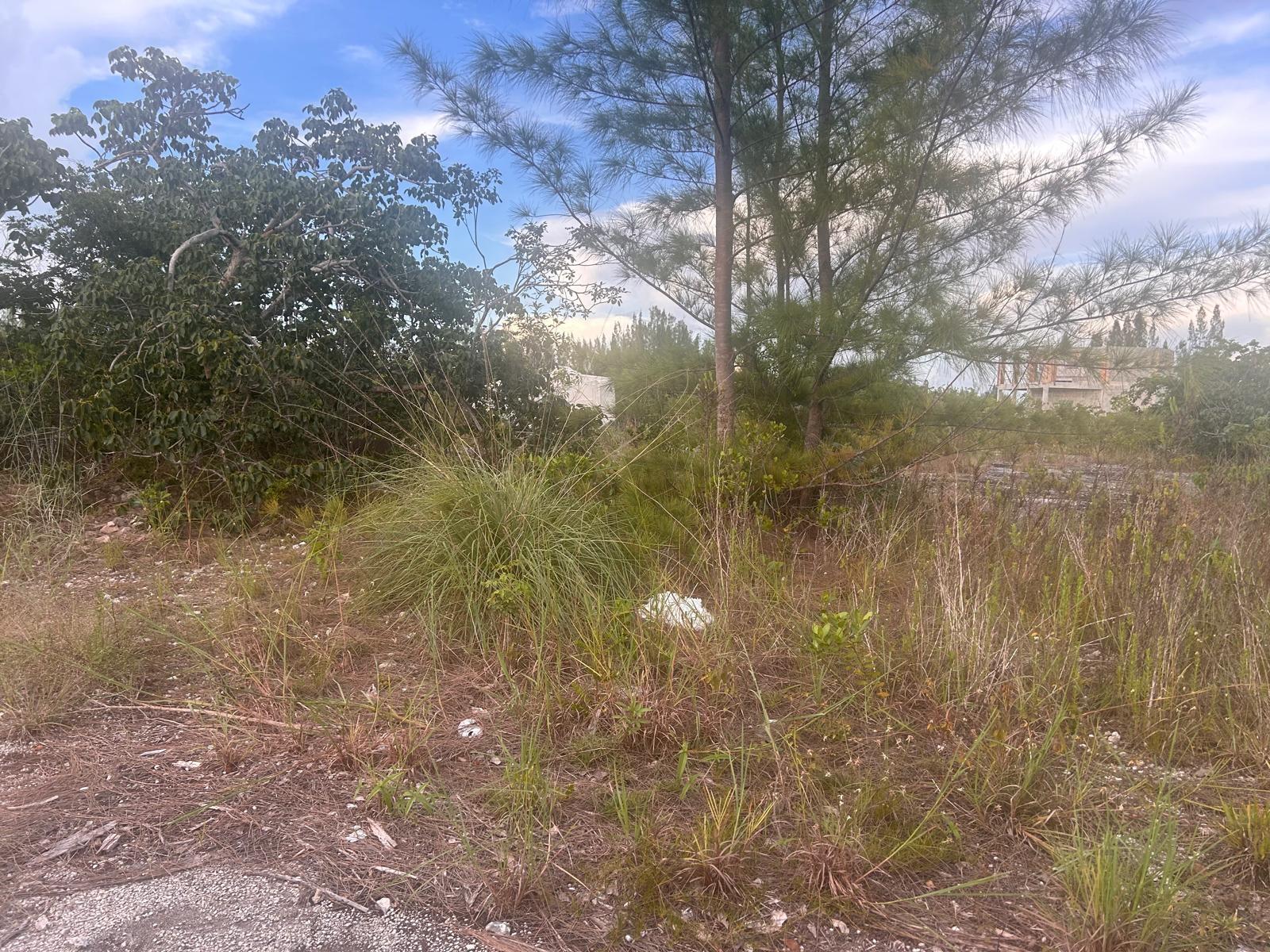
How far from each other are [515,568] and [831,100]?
3.69m

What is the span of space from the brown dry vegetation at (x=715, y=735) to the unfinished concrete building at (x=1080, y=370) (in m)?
1.02

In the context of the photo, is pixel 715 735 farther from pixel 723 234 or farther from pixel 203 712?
pixel 723 234

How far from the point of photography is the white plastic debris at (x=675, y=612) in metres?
3.17

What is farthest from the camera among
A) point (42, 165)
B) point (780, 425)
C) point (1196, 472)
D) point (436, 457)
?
point (42, 165)

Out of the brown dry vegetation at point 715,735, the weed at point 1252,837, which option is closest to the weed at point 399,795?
the brown dry vegetation at point 715,735

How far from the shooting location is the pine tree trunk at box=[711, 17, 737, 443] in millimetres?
5180

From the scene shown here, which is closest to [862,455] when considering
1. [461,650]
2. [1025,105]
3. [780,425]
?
[780,425]

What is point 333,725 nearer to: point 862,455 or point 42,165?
point 862,455

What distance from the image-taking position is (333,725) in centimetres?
272

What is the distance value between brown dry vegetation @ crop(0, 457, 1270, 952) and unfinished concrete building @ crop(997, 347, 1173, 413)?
1.02 metres

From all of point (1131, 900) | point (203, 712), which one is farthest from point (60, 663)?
point (1131, 900)

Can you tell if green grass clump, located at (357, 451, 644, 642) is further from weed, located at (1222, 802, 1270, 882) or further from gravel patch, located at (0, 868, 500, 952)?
weed, located at (1222, 802, 1270, 882)

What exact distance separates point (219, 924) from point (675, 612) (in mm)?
1806

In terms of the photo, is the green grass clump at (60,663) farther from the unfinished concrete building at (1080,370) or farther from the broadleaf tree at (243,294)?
the unfinished concrete building at (1080,370)
